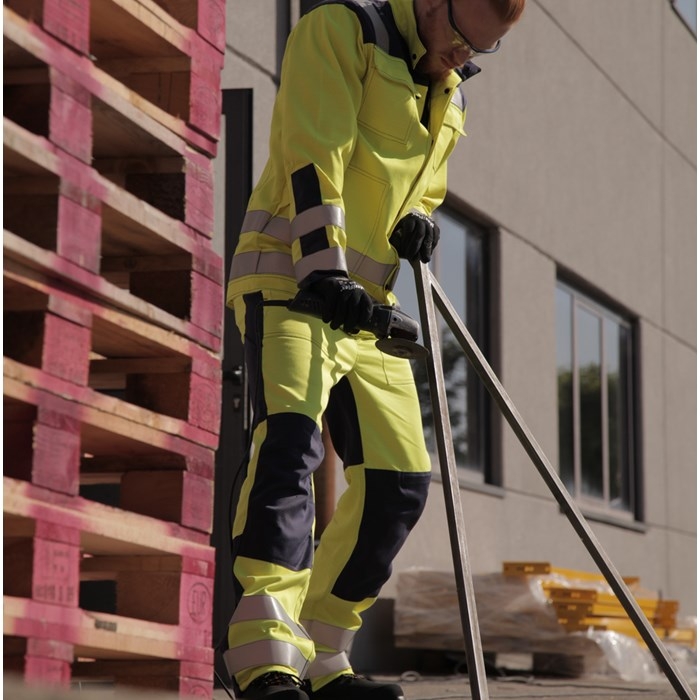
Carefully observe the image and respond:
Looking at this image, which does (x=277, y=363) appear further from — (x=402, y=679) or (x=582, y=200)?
(x=582, y=200)

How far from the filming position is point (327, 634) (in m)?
4.53

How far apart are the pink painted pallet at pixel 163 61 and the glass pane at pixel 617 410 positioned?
30.2 feet

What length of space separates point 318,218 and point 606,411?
9533mm

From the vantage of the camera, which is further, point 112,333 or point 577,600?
point 577,600

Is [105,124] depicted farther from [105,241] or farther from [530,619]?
[530,619]

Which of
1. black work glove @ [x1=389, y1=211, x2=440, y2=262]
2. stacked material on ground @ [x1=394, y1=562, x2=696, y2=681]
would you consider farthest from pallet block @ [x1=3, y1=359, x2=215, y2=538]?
stacked material on ground @ [x1=394, y1=562, x2=696, y2=681]

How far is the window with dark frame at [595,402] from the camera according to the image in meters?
12.4

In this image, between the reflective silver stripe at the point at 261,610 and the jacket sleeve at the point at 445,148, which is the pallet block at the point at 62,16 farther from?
the reflective silver stripe at the point at 261,610

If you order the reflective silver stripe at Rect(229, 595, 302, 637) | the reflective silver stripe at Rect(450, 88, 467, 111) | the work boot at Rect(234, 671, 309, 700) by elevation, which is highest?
the reflective silver stripe at Rect(450, 88, 467, 111)

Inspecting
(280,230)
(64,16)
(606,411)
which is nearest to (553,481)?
(280,230)

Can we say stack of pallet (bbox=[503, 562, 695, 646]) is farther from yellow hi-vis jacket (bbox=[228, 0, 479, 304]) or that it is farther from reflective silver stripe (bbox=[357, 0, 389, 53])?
reflective silver stripe (bbox=[357, 0, 389, 53])

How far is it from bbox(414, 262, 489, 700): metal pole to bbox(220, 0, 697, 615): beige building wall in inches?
128

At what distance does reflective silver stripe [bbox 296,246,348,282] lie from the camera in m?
4.15

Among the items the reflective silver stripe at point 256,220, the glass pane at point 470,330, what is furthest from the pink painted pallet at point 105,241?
the glass pane at point 470,330
